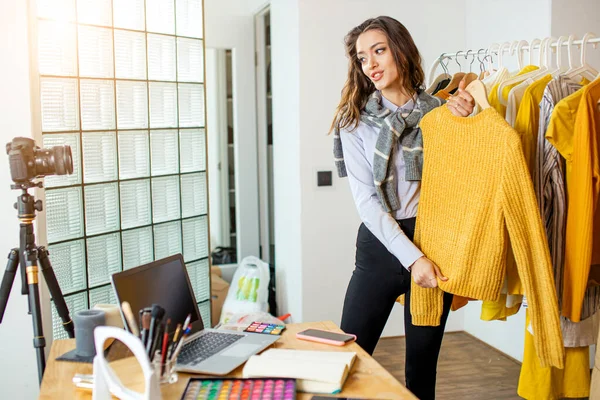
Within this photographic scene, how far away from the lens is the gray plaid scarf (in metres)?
2.06

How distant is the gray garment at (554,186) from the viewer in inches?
86.1

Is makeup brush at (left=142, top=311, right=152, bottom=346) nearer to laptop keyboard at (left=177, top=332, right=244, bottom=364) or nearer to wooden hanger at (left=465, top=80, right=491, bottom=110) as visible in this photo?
laptop keyboard at (left=177, top=332, right=244, bottom=364)

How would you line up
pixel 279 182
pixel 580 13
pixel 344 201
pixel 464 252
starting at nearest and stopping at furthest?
pixel 464 252 < pixel 580 13 < pixel 344 201 < pixel 279 182

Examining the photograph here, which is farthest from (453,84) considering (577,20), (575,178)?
(577,20)

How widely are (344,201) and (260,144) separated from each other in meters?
1.09

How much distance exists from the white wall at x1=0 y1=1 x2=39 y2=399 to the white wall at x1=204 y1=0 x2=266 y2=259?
1961 mm

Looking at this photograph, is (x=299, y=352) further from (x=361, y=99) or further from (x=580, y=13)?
(x=580, y=13)

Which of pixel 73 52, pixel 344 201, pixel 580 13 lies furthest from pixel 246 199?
pixel 580 13

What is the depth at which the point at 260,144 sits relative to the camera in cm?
466

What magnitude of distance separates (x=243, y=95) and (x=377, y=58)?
2.59 meters

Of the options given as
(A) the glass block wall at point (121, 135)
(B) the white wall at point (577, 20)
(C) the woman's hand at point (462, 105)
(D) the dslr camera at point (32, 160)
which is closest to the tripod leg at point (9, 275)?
(D) the dslr camera at point (32, 160)

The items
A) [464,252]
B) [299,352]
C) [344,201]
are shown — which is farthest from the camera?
[344,201]

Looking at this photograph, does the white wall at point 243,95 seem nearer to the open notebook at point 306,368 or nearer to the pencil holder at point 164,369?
the open notebook at point 306,368

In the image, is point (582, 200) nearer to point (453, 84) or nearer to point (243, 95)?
point (453, 84)
